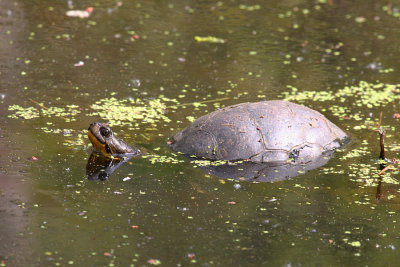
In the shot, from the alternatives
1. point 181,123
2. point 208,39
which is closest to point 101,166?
point 181,123

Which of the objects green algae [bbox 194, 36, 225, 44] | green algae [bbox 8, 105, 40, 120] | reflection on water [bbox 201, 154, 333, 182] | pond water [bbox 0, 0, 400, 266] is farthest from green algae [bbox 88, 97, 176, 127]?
green algae [bbox 194, 36, 225, 44]

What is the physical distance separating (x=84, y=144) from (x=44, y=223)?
5.01 feet

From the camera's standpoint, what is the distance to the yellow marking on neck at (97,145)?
5496 millimetres

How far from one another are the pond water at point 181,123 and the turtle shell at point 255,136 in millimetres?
213

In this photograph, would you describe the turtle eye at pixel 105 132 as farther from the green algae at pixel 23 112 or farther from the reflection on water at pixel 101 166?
the green algae at pixel 23 112

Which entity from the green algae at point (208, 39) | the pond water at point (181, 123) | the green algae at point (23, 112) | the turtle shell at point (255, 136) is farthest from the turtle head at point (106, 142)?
the green algae at point (208, 39)

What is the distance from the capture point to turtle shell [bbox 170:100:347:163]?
217 inches

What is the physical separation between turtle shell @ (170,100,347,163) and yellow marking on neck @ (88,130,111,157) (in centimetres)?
62

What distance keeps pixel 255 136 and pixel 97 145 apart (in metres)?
1.41

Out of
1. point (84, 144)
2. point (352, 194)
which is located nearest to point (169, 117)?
point (84, 144)

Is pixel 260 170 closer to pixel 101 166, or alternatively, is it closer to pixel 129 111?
pixel 101 166

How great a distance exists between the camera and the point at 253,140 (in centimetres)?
552

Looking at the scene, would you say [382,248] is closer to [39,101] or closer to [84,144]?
[84,144]

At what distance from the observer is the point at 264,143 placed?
18.1 ft
